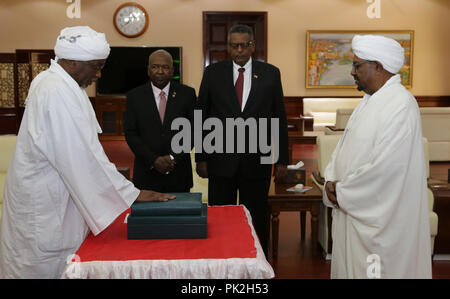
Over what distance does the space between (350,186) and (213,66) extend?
1.61 m

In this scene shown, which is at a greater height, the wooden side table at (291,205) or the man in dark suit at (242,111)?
the man in dark suit at (242,111)

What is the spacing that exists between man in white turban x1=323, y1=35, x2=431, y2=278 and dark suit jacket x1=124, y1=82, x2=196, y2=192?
4.92 feet

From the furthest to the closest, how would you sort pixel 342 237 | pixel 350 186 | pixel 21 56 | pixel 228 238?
pixel 21 56, pixel 342 237, pixel 350 186, pixel 228 238

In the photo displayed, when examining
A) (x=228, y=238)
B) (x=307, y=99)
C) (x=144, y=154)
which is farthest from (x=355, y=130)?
(x=307, y=99)

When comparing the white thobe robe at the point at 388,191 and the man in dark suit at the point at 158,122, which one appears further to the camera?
the man in dark suit at the point at 158,122

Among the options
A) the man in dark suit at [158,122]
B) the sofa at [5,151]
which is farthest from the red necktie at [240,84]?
the sofa at [5,151]

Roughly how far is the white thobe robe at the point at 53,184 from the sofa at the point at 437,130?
7.67 meters

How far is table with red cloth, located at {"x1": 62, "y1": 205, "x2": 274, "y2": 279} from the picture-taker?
2.05m

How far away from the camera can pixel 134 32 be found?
12773 mm

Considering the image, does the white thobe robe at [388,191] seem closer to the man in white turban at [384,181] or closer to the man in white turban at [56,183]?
the man in white turban at [384,181]

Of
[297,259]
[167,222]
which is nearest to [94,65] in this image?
[167,222]

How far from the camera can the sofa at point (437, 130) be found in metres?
8.95

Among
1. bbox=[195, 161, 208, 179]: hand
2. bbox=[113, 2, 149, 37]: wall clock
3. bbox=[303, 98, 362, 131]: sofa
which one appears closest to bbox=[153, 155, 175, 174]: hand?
bbox=[195, 161, 208, 179]: hand

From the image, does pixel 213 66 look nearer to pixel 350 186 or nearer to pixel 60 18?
pixel 350 186
